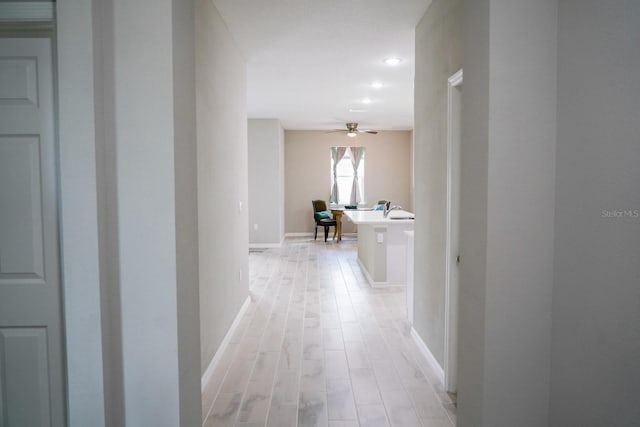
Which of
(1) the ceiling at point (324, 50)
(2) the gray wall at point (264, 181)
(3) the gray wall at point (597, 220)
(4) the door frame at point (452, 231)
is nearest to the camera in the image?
(3) the gray wall at point (597, 220)

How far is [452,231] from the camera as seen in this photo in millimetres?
2703

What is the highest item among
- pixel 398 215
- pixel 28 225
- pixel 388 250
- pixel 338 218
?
pixel 28 225

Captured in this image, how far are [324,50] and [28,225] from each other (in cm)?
346

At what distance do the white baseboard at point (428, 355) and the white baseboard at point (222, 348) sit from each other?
166cm

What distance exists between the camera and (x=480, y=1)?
1.72 m

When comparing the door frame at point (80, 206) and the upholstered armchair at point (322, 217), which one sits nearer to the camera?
the door frame at point (80, 206)

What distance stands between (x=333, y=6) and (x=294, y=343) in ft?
9.42

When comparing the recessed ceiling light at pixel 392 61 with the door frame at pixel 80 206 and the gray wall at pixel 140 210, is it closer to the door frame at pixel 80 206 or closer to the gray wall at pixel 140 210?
the gray wall at pixel 140 210

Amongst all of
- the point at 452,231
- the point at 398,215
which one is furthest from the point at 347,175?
the point at 452,231

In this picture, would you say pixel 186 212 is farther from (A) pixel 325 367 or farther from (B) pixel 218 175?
(A) pixel 325 367

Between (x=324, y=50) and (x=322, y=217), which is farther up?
(x=324, y=50)

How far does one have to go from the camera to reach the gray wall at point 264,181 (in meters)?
9.09

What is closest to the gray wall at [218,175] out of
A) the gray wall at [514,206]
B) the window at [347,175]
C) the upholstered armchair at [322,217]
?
the gray wall at [514,206]

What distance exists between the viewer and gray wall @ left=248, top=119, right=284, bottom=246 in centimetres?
909
